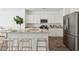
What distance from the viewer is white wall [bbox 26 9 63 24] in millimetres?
9477

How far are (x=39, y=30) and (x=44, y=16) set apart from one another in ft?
15.5

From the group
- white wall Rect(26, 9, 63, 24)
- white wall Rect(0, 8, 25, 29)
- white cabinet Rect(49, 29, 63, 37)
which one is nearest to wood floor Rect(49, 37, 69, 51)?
white cabinet Rect(49, 29, 63, 37)

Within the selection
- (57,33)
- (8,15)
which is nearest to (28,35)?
(57,33)

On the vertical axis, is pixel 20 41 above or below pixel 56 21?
below

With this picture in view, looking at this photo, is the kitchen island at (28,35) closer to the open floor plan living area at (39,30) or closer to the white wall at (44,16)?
the open floor plan living area at (39,30)

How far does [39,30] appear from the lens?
4887mm

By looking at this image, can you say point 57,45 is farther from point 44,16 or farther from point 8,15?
point 8,15

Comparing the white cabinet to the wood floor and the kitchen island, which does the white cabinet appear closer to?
the wood floor

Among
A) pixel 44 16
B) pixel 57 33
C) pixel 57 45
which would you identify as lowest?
pixel 57 45

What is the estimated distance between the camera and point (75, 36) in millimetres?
4656
